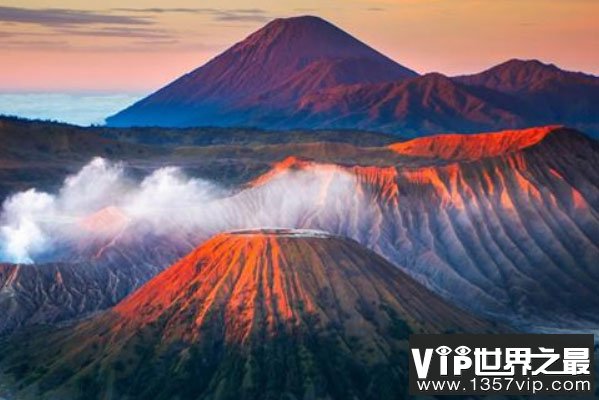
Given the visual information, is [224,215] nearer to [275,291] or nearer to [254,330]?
[275,291]

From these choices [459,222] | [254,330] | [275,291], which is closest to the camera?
[254,330]

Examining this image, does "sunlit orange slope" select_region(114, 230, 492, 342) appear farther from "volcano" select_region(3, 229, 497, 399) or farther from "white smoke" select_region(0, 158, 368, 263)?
"white smoke" select_region(0, 158, 368, 263)

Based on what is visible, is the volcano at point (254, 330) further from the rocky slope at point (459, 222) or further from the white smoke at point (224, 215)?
the white smoke at point (224, 215)

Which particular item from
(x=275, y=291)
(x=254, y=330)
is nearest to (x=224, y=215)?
(x=275, y=291)

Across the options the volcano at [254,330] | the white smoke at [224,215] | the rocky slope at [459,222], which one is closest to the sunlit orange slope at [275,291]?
the volcano at [254,330]

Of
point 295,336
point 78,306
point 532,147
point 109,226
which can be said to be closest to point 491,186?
point 532,147

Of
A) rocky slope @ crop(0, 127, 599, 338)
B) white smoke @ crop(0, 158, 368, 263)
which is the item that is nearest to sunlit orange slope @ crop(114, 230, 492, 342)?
rocky slope @ crop(0, 127, 599, 338)

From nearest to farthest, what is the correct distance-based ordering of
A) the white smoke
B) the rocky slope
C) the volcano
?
1. the volcano
2. the rocky slope
3. the white smoke

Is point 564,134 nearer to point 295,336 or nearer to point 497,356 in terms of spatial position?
point 295,336
